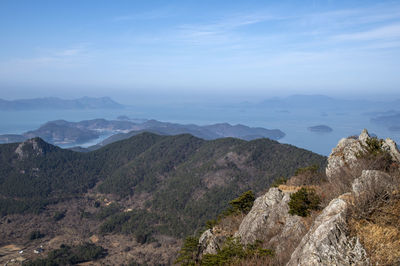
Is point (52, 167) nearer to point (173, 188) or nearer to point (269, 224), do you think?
point (173, 188)

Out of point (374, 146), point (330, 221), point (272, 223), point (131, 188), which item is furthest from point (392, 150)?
point (131, 188)

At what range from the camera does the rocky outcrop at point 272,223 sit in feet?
42.3

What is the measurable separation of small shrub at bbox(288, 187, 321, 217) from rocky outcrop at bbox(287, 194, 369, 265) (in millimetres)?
5646

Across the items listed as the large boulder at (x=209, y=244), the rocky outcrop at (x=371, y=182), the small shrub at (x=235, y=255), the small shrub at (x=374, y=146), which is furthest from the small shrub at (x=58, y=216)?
the rocky outcrop at (x=371, y=182)

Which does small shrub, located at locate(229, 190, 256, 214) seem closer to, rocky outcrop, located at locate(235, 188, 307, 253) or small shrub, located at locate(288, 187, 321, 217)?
rocky outcrop, located at locate(235, 188, 307, 253)

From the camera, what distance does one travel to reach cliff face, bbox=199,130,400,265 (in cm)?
755

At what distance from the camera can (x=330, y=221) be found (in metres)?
8.09

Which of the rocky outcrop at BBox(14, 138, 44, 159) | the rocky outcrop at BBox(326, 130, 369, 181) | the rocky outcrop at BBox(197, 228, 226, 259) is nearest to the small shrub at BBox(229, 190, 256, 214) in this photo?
the rocky outcrop at BBox(197, 228, 226, 259)

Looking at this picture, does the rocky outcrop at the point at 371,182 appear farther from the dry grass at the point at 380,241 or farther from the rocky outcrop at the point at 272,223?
the rocky outcrop at the point at 272,223

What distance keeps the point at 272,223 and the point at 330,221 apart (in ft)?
26.9

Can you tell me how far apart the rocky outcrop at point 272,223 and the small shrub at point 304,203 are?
18.4 inches

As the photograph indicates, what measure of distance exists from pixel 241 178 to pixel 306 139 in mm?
126111

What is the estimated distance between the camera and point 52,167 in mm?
95750

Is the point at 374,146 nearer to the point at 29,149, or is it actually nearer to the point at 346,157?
the point at 346,157
